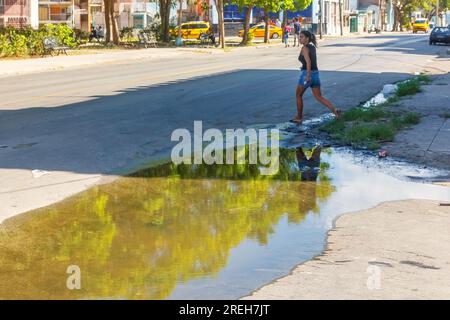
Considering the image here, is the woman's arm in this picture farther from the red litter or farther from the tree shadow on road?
the red litter

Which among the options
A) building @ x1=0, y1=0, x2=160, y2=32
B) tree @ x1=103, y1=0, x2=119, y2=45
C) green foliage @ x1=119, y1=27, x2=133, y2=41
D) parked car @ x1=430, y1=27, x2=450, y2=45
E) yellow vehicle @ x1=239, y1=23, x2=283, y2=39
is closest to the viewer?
tree @ x1=103, y1=0, x2=119, y2=45

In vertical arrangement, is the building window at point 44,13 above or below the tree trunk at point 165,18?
above

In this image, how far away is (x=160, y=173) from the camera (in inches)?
403

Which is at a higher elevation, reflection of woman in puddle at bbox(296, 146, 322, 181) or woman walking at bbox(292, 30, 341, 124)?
woman walking at bbox(292, 30, 341, 124)

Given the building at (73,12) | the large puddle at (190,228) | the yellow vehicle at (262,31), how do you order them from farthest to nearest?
the yellow vehicle at (262,31), the building at (73,12), the large puddle at (190,228)

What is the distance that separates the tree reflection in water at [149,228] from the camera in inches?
234

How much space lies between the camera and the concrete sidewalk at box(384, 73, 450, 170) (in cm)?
1136

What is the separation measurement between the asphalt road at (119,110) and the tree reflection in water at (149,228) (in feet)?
1.87

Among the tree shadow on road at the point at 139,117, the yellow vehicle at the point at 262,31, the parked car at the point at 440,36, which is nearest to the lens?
the tree shadow on road at the point at 139,117

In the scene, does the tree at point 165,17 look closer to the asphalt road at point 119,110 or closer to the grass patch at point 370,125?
the asphalt road at point 119,110

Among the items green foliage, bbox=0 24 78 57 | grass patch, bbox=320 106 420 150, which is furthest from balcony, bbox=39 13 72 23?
grass patch, bbox=320 106 420 150

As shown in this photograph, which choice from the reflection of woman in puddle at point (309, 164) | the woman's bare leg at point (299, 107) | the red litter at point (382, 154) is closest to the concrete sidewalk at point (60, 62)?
the woman's bare leg at point (299, 107)

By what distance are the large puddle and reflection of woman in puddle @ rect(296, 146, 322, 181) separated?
3 cm

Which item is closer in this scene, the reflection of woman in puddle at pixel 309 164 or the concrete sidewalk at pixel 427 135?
the reflection of woman in puddle at pixel 309 164
